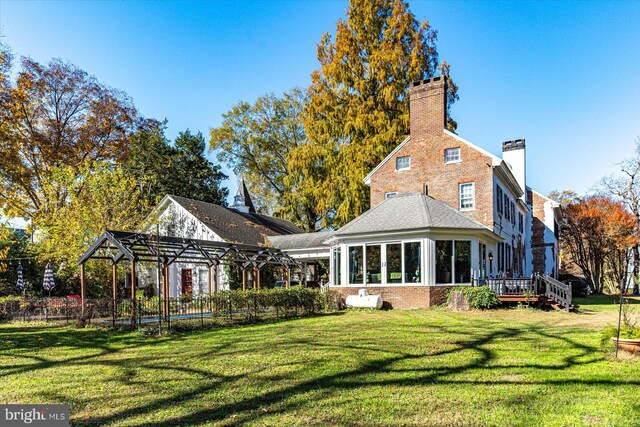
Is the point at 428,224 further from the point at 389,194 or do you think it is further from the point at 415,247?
the point at 389,194

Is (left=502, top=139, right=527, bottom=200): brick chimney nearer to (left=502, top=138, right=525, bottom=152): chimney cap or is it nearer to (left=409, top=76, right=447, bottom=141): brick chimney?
(left=502, top=138, right=525, bottom=152): chimney cap

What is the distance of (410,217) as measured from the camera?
2048 centimetres

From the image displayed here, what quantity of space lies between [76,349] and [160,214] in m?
20.5

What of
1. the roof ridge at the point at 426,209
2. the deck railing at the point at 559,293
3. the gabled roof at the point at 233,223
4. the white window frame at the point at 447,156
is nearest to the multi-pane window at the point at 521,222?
the white window frame at the point at 447,156

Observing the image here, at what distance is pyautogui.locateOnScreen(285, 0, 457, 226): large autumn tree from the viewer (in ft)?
96.6

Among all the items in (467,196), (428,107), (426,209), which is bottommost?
(426,209)

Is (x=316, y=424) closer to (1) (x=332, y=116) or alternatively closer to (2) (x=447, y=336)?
(2) (x=447, y=336)

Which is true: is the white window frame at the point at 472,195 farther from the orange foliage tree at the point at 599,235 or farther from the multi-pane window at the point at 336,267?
the orange foliage tree at the point at 599,235

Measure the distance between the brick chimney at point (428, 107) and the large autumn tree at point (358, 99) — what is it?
14.5 ft

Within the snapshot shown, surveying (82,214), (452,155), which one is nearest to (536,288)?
(452,155)

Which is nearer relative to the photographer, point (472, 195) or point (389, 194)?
point (472, 195)

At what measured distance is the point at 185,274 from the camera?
2908 centimetres

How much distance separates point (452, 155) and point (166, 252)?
1470 centimetres

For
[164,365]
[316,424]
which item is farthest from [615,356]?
[164,365]
